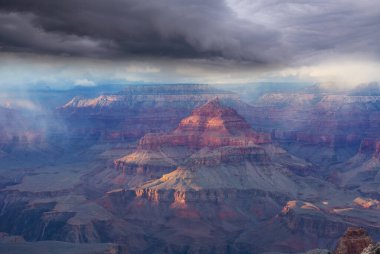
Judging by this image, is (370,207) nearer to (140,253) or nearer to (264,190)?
(264,190)

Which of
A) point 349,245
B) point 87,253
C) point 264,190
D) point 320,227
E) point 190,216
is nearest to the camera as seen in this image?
point 349,245

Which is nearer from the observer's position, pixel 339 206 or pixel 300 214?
pixel 300 214

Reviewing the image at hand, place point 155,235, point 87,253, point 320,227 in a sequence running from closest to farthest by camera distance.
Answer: point 87,253 < point 320,227 < point 155,235

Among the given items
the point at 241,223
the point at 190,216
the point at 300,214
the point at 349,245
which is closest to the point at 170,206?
the point at 190,216

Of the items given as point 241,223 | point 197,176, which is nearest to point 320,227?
point 241,223

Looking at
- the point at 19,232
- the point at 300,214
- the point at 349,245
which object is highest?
the point at 349,245

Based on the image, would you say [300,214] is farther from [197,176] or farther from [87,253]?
[87,253]

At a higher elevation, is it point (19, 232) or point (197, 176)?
point (197, 176)
